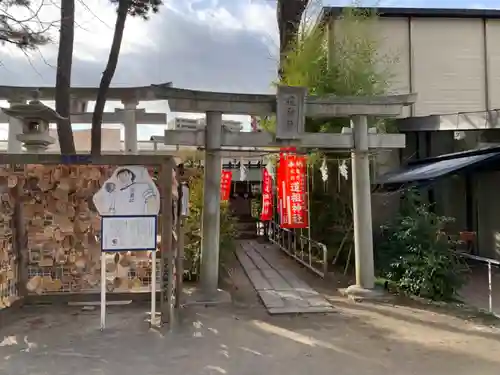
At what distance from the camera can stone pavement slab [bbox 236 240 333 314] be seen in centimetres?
745

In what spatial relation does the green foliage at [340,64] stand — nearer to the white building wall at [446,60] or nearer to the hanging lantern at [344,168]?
the hanging lantern at [344,168]

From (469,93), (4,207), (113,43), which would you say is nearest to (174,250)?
(4,207)

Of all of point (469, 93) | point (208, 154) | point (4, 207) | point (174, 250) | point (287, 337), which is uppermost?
point (469, 93)

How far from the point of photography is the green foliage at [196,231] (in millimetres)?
9492

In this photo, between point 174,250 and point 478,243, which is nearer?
point 174,250

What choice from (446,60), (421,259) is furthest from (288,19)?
(421,259)

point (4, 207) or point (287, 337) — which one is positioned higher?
point (4, 207)

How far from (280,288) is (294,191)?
2.18 m

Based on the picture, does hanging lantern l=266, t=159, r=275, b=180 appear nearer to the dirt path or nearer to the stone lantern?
the stone lantern

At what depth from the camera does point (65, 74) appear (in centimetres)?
936

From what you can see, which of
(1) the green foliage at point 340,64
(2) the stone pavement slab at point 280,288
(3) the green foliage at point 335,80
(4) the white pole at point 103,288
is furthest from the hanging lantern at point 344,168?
(4) the white pole at point 103,288

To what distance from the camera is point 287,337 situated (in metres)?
5.97

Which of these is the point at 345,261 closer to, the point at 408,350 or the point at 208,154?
the point at 208,154

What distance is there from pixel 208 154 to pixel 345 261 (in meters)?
4.79
